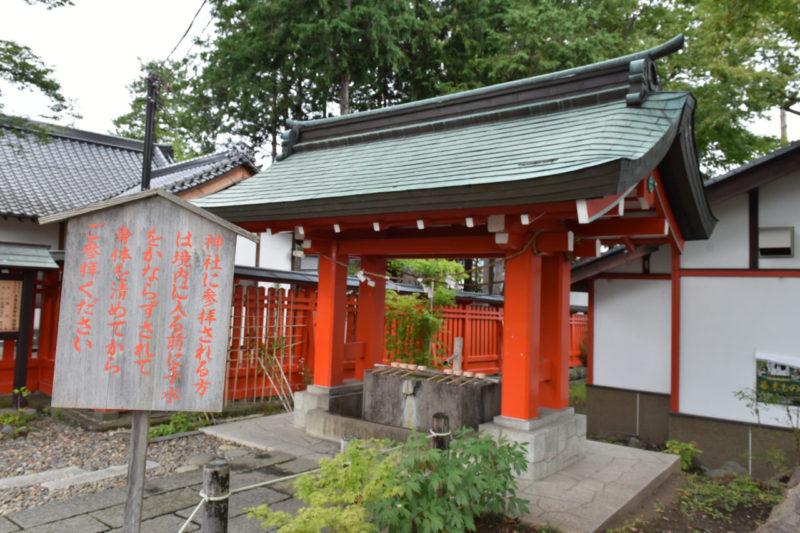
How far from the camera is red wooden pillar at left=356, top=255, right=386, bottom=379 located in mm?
8523

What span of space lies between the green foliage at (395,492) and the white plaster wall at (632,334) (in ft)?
20.8

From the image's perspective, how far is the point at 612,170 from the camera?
419cm

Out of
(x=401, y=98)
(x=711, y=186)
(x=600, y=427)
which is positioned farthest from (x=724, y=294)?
(x=401, y=98)

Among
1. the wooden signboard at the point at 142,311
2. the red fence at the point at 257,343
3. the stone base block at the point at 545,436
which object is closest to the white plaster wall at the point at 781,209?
the stone base block at the point at 545,436

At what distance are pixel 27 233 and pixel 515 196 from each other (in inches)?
592

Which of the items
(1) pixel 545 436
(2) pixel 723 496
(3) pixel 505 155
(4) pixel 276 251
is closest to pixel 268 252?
(4) pixel 276 251

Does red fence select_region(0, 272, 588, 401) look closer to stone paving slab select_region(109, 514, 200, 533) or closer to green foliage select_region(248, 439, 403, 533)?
stone paving slab select_region(109, 514, 200, 533)

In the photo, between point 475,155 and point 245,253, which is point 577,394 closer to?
point 475,155

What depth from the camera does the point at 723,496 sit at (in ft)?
20.6

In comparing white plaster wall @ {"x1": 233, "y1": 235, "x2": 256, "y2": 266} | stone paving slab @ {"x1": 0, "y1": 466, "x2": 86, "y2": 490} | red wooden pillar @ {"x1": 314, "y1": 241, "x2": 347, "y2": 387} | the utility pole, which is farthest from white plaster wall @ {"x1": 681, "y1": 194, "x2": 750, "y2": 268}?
white plaster wall @ {"x1": 233, "y1": 235, "x2": 256, "y2": 266}

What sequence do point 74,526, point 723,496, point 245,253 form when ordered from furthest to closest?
point 245,253, point 723,496, point 74,526

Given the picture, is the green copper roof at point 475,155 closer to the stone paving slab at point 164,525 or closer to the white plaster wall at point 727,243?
the stone paving slab at point 164,525

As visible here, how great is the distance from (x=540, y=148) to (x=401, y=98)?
16.0 metres

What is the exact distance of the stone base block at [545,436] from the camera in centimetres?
569
